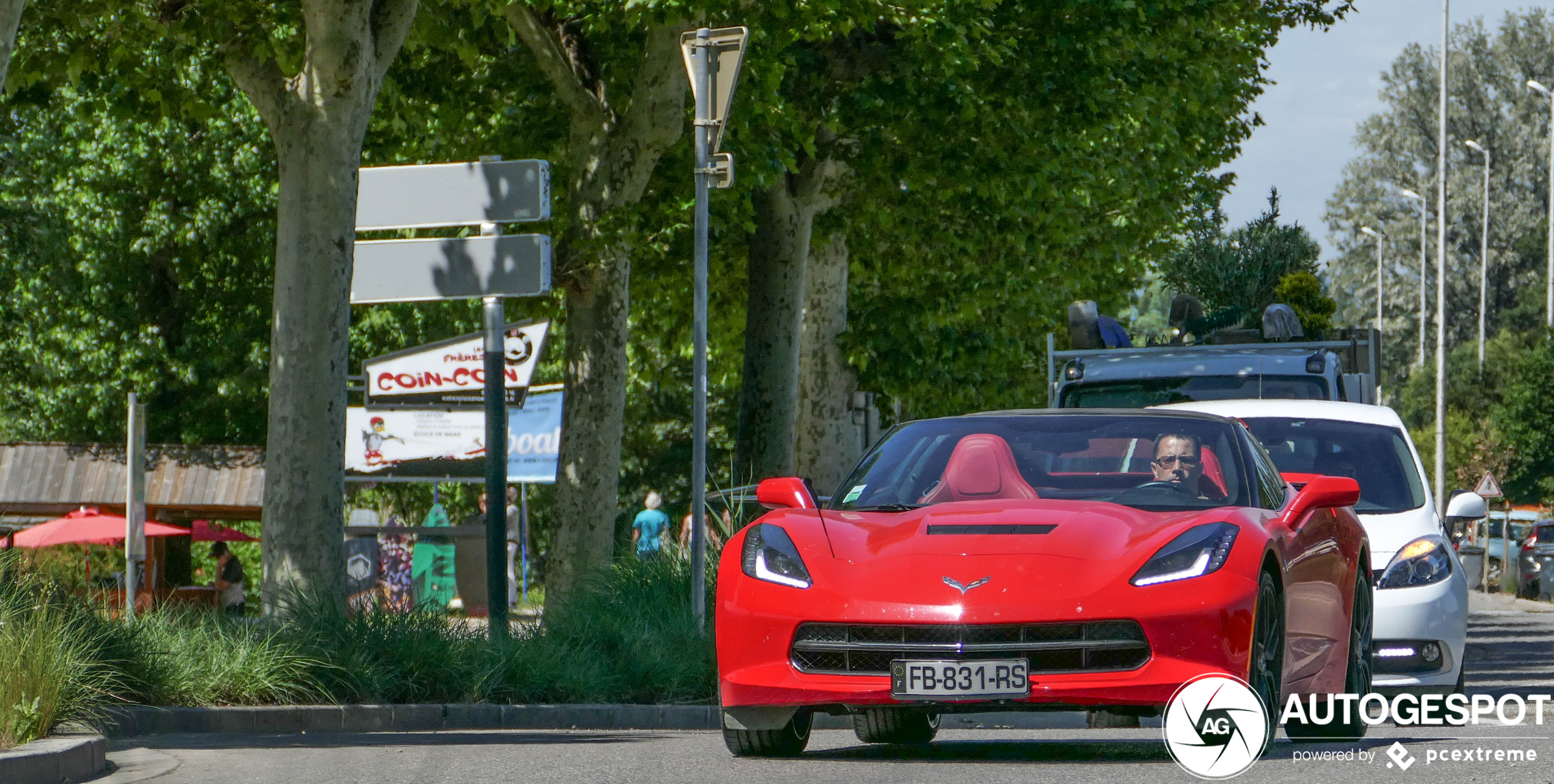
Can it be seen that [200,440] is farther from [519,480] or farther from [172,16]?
[172,16]

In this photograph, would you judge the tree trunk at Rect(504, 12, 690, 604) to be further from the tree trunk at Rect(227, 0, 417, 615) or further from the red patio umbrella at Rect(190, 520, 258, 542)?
the red patio umbrella at Rect(190, 520, 258, 542)

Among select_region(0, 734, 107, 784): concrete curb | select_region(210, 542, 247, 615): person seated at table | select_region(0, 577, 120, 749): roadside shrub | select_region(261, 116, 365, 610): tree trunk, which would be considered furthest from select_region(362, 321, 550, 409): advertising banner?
select_region(0, 734, 107, 784): concrete curb

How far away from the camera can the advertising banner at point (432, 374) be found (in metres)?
30.8

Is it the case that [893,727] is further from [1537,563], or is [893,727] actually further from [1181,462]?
[1537,563]

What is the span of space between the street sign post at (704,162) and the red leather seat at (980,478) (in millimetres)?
4810

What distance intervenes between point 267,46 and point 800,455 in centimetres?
1428

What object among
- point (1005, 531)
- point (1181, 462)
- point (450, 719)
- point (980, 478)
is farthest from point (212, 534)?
point (1005, 531)

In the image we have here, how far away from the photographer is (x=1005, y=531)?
23.5 feet

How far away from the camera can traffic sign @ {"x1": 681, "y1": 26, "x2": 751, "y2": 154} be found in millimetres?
13344

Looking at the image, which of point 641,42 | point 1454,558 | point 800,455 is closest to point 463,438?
point 800,455

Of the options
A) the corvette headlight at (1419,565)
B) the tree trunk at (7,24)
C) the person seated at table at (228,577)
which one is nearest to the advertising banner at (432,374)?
the person seated at table at (228,577)

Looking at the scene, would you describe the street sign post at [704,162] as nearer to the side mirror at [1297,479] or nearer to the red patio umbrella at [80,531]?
the side mirror at [1297,479]

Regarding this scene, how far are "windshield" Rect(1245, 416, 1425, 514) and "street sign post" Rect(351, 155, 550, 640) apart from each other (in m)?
4.44

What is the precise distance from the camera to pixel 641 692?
461 inches
